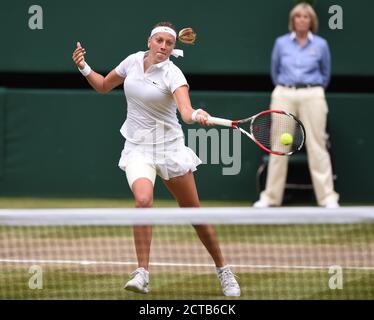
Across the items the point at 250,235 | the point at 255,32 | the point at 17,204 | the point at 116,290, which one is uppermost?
the point at 255,32

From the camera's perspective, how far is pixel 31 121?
37.0 ft

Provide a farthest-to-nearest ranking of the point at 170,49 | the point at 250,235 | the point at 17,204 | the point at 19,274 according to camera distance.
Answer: the point at 17,204 → the point at 250,235 → the point at 19,274 → the point at 170,49

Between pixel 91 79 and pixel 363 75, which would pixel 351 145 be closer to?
pixel 363 75

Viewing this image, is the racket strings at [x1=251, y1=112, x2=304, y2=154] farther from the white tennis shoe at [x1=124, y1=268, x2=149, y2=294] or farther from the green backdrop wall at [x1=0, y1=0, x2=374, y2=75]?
the green backdrop wall at [x1=0, y1=0, x2=374, y2=75]

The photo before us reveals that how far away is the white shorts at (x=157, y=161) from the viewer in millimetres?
6383

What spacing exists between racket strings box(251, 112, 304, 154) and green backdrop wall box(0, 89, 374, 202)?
996 millimetres

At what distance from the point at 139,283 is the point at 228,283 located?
1.67 feet

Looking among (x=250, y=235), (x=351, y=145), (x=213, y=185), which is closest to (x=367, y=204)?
(x=351, y=145)

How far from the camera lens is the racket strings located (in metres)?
6.92

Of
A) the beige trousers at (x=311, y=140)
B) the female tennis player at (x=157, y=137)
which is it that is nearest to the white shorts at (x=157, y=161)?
the female tennis player at (x=157, y=137)

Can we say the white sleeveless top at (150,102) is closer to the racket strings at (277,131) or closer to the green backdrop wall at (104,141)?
the racket strings at (277,131)

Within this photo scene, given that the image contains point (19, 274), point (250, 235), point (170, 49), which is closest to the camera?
point (170, 49)

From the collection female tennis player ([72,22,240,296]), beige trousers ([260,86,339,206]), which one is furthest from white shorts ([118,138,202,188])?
beige trousers ([260,86,339,206])

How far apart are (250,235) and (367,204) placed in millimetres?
2366
